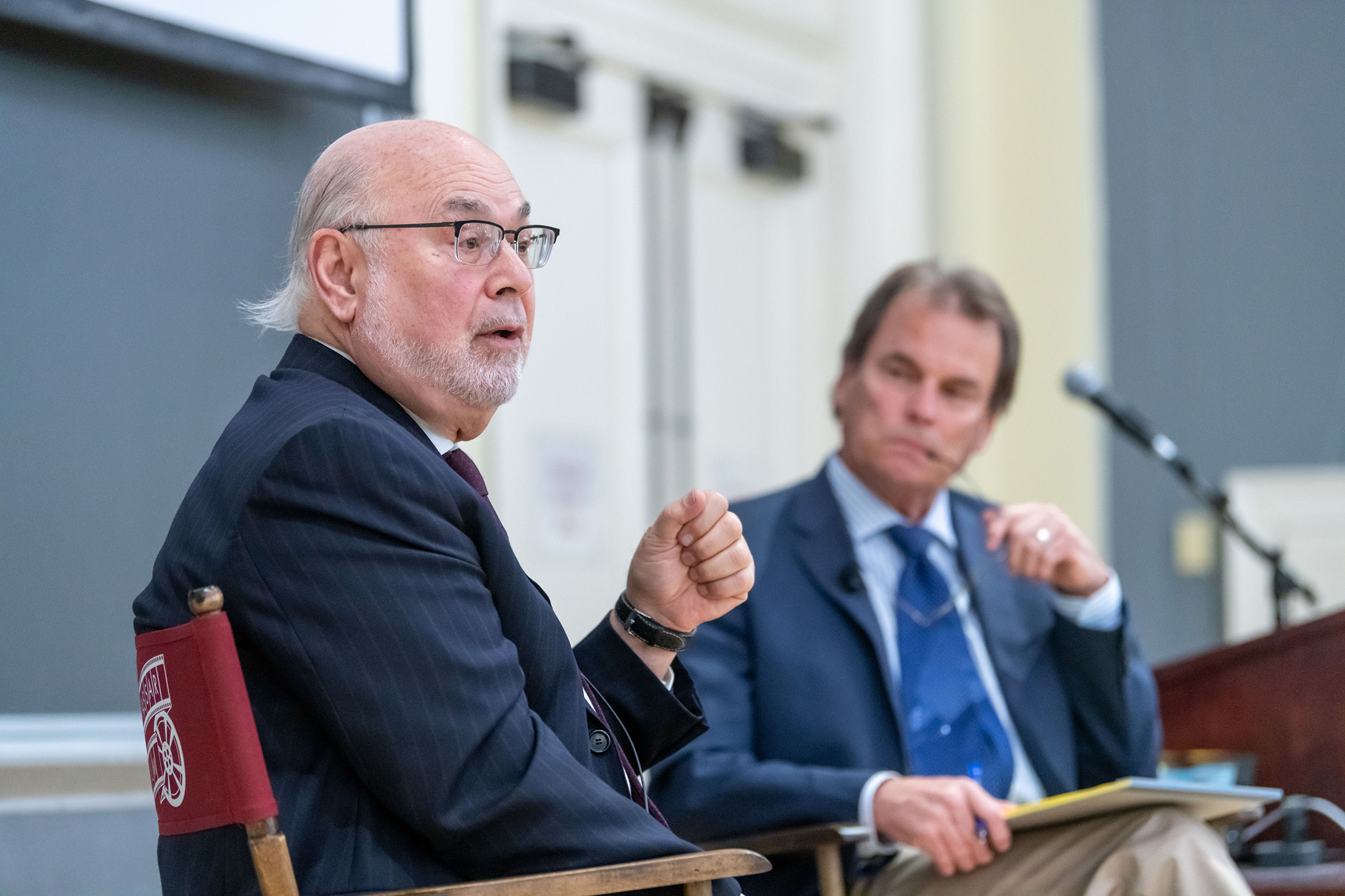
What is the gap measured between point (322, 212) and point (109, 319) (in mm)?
1001

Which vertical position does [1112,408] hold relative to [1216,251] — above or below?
below

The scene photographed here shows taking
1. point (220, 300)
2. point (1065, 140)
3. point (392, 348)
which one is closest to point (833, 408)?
point (220, 300)

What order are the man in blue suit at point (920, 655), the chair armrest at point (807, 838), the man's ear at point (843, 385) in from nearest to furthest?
the chair armrest at point (807, 838), the man in blue suit at point (920, 655), the man's ear at point (843, 385)

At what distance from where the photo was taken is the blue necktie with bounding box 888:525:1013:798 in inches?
93.1

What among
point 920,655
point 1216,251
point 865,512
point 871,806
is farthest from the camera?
point 1216,251

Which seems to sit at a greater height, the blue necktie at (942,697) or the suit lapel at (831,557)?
the suit lapel at (831,557)

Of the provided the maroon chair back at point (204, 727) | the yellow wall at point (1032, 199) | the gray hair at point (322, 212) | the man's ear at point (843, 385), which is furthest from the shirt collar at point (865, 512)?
the yellow wall at point (1032, 199)

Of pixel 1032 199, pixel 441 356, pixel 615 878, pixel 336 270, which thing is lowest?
pixel 615 878

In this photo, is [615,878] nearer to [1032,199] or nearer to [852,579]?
[852,579]

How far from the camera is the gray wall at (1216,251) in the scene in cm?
484

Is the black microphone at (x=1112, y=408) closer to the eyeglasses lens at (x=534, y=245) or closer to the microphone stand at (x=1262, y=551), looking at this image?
the microphone stand at (x=1262, y=551)

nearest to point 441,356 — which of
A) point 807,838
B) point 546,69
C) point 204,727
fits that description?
point 204,727

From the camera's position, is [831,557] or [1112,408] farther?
[1112,408]

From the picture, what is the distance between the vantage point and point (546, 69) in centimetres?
377
